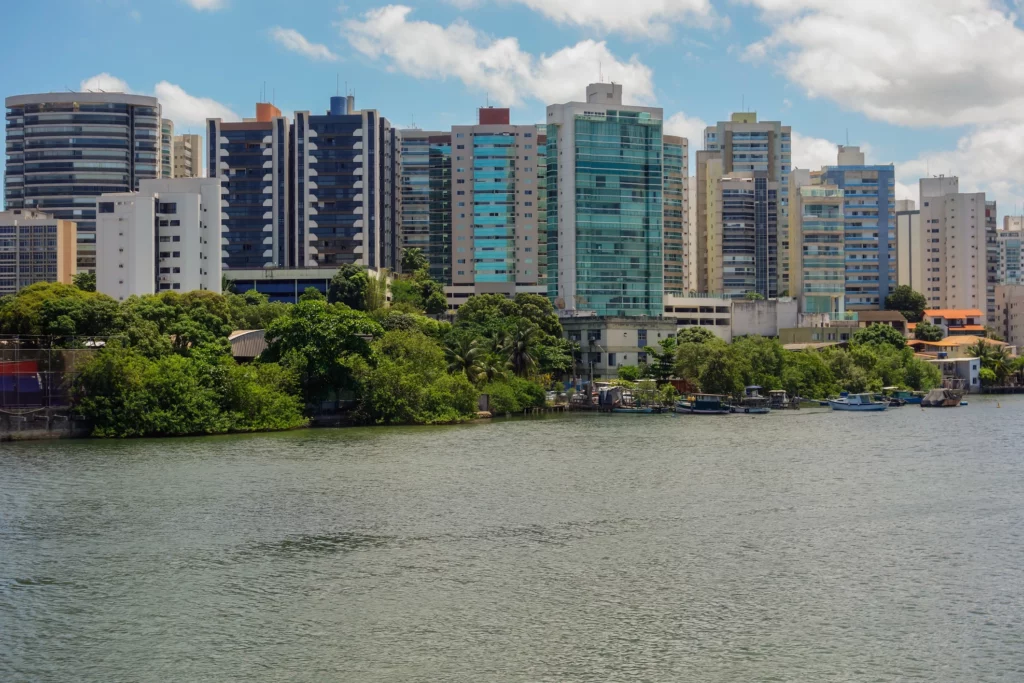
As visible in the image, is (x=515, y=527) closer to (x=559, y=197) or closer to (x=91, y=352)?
(x=91, y=352)

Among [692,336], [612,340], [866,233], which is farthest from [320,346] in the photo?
[866,233]

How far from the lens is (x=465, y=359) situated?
58.9m

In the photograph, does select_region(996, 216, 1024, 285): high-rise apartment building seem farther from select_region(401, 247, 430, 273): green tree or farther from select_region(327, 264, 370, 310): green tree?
select_region(327, 264, 370, 310): green tree

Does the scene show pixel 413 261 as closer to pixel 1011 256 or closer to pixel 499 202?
pixel 499 202

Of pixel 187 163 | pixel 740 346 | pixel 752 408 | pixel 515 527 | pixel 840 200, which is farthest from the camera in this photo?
pixel 187 163

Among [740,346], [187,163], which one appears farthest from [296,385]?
[187,163]

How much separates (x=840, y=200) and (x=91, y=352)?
80.3 metres

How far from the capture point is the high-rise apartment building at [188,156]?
123625 mm

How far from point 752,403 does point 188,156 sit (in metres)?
82.4

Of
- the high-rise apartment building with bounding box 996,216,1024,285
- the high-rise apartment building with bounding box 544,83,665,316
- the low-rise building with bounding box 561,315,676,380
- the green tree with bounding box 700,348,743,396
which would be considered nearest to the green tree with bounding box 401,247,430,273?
the high-rise apartment building with bounding box 544,83,665,316

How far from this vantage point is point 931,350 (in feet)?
321

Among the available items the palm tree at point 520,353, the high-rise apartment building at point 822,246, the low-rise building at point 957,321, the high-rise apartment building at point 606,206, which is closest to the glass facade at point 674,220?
the high-rise apartment building at point 822,246

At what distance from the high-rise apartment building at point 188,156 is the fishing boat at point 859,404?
81283 millimetres

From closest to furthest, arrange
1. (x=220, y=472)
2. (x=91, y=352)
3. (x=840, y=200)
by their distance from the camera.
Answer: (x=220, y=472)
(x=91, y=352)
(x=840, y=200)
